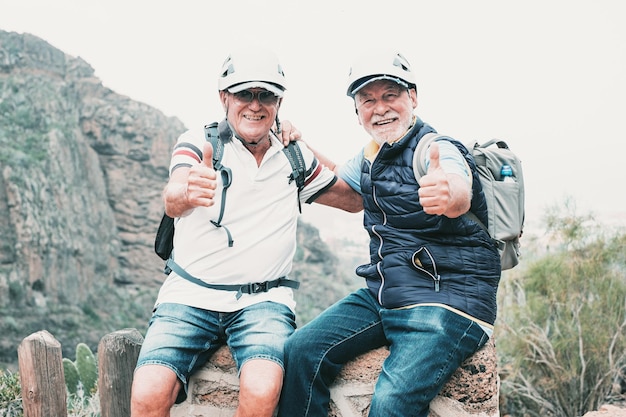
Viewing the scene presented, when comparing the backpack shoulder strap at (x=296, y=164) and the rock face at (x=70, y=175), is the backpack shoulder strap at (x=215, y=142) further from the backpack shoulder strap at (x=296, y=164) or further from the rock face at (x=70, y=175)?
the rock face at (x=70, y=175)

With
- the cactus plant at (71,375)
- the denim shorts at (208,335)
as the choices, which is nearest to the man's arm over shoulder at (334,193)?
the denim shorts at (208,335)

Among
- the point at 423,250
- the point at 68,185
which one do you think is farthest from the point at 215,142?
the point at 68,185

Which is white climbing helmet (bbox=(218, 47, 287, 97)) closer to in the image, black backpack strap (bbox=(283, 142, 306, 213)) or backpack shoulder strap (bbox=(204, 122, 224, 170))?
backpack shoulder strap (bbox=(204, 122, 224, 170))

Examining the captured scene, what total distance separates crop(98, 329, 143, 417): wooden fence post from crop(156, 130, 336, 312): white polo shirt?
341 millimetres

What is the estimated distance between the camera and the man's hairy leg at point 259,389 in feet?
8.44

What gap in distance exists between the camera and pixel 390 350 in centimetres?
271

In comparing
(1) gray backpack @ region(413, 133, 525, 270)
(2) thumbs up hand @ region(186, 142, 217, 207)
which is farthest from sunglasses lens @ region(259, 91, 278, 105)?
(1) gray backpack @ region(413, 133, 525, 270)

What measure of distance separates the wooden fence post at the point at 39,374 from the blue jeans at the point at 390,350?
4.10ft

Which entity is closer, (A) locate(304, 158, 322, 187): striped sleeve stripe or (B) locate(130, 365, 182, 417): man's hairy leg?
(B) locate(130, 365, 182, 417): man's hairy leg

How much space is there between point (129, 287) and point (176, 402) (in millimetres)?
35376

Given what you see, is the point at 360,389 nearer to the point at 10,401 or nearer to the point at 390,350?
the point at 390,350

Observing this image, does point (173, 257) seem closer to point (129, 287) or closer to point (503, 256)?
point (503, 256)

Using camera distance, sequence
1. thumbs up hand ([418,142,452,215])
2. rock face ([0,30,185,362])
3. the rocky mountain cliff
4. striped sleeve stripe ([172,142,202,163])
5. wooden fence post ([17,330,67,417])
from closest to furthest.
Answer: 1. thumbs up hand ([418,142,452,215])
2. striped sleeve stripe ([172,142,202,163])
3. wooden fence post ([17,330,67,417])
4. the rocky mountain cliff
5. rock face ([0,30,185,362])

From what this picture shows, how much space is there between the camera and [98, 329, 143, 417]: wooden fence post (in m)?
3.15
